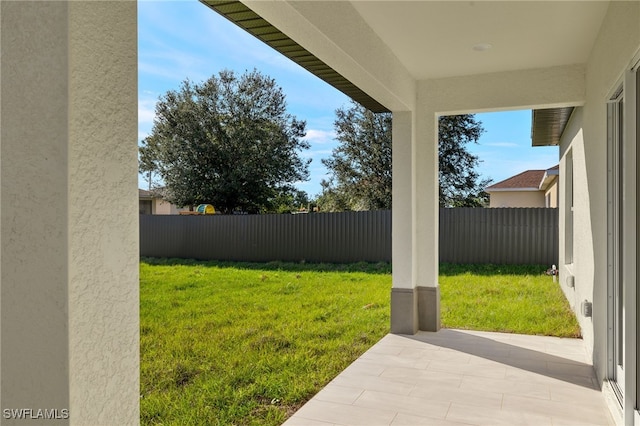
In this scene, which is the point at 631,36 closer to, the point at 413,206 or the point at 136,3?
the point at 136,3

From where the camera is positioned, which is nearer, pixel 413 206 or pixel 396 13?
pixel 396 13

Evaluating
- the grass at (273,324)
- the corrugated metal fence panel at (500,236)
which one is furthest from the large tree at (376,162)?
the grass at (273,324)

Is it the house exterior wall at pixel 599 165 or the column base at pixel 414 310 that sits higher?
the house exterior wall at pixel 599 165

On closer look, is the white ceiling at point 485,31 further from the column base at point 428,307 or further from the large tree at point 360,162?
the large tree at point 360,162

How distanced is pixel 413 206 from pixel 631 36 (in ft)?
10.8

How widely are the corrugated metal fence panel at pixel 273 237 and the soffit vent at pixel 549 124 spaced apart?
14.7 feet

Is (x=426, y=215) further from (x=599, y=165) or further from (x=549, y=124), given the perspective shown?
(x=549, y=124)

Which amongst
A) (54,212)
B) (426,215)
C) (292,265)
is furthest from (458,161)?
(54,212)

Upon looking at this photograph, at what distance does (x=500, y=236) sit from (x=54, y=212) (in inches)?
449

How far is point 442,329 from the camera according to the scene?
6180 mm

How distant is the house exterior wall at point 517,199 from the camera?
20500mm

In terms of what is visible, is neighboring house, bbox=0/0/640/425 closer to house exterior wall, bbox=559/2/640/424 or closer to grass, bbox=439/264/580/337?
house exterior wall, bbox=559/2/640/424

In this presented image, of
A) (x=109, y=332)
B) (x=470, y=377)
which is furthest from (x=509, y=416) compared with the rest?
(x=109, y=332)

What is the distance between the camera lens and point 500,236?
11523 millimetres
